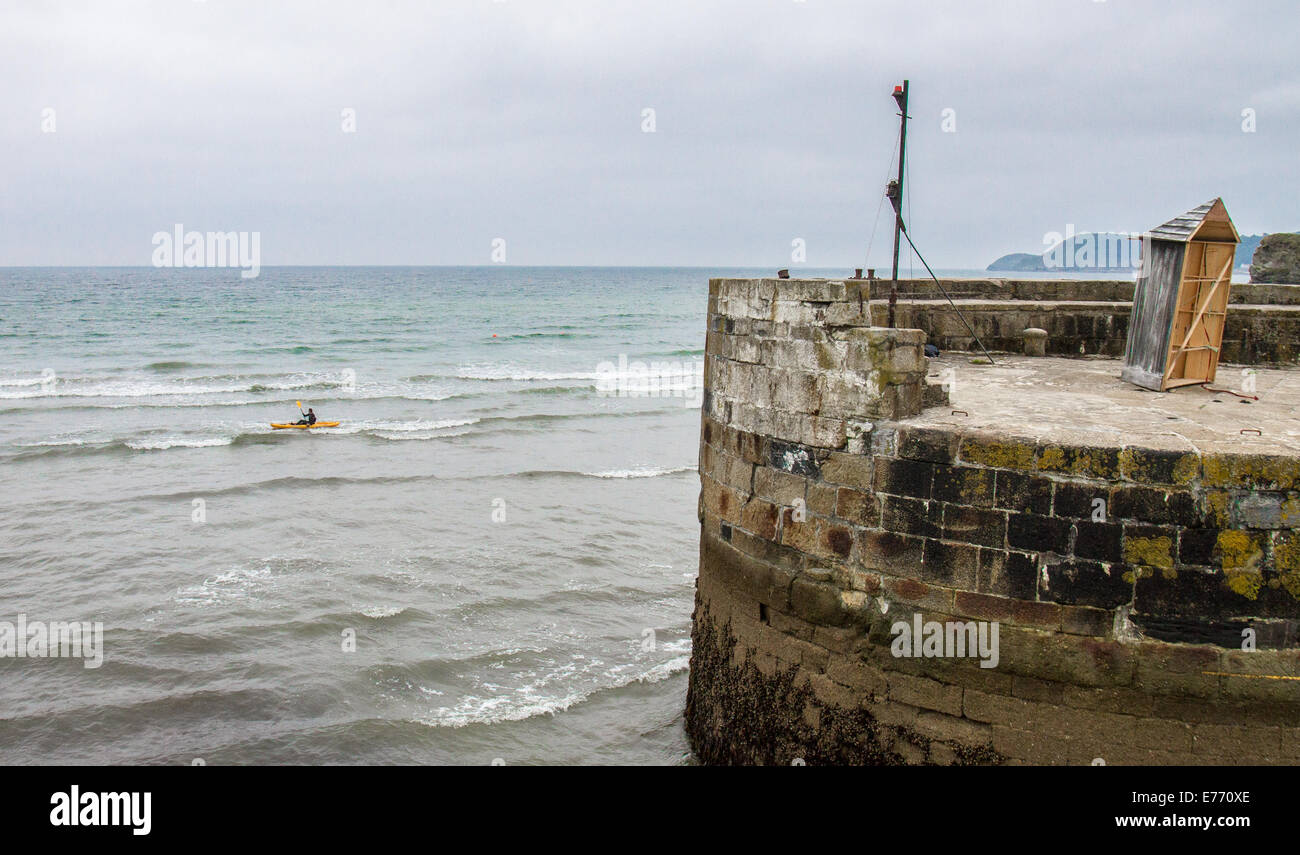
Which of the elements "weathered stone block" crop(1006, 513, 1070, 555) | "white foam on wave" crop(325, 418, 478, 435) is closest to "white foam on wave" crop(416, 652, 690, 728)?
"weathered stone block" crop(1006, 513, 1070, 555)

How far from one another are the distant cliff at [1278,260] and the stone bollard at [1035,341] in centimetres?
3738

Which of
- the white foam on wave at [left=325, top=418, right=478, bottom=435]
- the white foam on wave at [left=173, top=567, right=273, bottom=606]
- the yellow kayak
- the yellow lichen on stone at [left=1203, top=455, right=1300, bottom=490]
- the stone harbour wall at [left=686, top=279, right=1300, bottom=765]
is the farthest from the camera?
the white foam on wave at [left=325, top=418, right=478, bottom=435]

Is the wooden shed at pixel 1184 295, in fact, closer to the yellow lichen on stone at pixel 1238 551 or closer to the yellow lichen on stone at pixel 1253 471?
the yellow lichen on stone at pixel 1253 471

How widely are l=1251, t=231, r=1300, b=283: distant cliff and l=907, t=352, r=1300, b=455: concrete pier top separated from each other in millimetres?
38697

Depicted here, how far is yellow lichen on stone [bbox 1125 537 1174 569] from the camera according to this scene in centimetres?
525

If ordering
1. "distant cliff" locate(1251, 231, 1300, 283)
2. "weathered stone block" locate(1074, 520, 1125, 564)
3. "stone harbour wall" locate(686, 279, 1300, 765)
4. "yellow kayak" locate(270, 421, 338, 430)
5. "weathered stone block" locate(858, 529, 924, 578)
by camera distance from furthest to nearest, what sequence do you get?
"distant cliff" locate(1251, 231, 1300, 283)
"yellow kayak" locate(270, 421, 338, 430)
"weathered stone block" locate(858, 529, 924, 578)
"weathered stone block" locate(1074, 520, 1125, 564)
"stone harbour wall" locate(686, 279, 1300, 765)

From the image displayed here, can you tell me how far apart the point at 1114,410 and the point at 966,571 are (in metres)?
1.99

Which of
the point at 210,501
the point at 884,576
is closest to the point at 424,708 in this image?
the point at 884,576

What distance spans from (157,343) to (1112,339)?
45177 mm

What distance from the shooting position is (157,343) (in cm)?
4581

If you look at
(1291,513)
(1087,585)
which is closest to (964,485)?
(1087,585)

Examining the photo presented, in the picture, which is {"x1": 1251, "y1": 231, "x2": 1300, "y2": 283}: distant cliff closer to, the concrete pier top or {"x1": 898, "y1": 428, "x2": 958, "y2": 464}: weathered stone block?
the concrete pier top

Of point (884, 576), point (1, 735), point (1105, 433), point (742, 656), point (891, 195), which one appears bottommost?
point (1, 735)

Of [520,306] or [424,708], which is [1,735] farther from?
[520,306]
